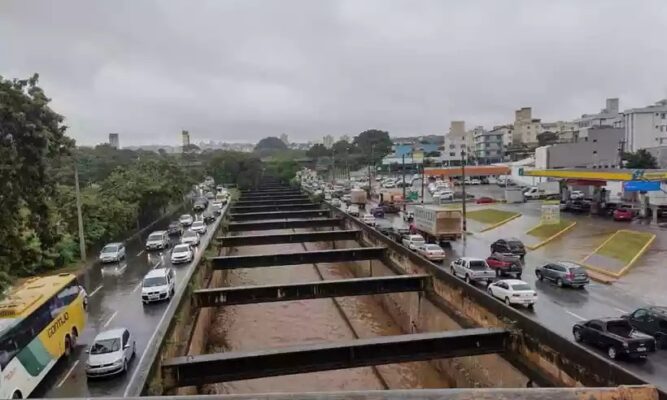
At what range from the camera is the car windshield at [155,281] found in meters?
27.7

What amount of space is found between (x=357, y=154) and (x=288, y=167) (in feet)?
149

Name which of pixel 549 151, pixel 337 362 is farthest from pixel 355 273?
pixel 549 151

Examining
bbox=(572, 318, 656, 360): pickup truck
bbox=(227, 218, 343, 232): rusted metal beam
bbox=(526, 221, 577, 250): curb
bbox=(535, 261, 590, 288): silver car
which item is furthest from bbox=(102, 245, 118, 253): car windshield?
bbox=(572, 318, 656, 360): pickup truck

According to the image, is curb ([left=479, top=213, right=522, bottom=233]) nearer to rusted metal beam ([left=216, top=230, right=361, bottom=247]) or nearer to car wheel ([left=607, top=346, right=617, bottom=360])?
rusted metal beam ([left=216, top=230, right=361, bottom=247])

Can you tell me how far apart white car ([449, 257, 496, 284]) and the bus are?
18460mm

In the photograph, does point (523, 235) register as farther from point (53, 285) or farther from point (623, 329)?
point (53, 285)

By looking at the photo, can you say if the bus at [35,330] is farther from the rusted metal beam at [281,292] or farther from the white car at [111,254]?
the white car at [111,254]

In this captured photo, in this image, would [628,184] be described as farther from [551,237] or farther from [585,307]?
[585,307]

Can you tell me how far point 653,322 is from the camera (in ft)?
60.5

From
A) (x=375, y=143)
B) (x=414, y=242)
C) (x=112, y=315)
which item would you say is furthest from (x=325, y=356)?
(x=375, y=143)

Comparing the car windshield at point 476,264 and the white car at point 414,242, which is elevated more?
the car windshield at point 476,264

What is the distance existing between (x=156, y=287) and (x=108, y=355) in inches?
381

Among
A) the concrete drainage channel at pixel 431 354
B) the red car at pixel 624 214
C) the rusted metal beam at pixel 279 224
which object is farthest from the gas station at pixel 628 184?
the concrete drainage channel at pixel 431 354

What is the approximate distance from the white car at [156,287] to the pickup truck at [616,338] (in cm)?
1954
